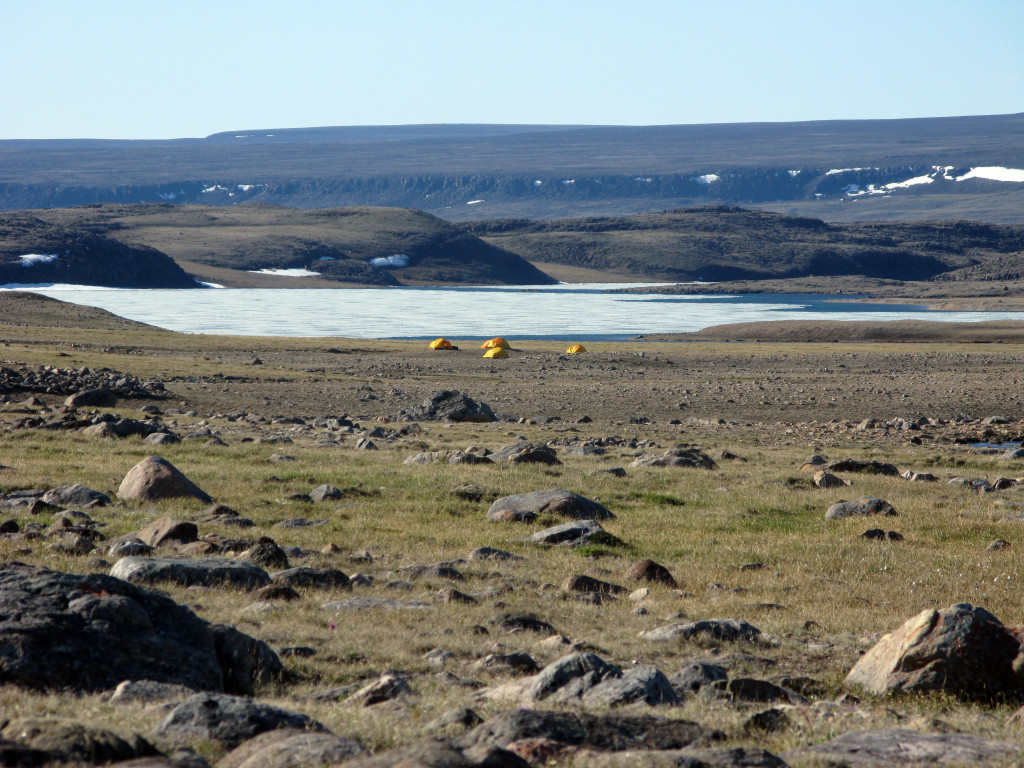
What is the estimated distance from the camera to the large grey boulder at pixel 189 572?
9.80 metres

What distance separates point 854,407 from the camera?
3616cm

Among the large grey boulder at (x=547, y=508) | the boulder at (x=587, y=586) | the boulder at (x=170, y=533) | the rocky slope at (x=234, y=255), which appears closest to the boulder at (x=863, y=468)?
the large grey boulder at (x=547, y=508)

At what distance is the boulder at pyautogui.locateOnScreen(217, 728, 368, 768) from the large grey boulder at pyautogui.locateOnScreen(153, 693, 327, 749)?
0.16 m

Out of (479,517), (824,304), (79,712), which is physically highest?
(79,712)

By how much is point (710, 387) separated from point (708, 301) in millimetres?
91502

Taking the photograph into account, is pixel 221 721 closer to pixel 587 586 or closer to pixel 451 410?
pixel 587 586

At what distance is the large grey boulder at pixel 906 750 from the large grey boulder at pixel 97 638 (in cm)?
382

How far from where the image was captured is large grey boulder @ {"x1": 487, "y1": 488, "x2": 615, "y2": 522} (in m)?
14.9

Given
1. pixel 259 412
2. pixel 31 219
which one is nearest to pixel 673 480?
pixel 259 412

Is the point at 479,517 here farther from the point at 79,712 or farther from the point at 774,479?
the point at 79,712

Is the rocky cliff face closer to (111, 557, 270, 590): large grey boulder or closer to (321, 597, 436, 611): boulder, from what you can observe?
(111, 557, 270, 590): large grey boulder

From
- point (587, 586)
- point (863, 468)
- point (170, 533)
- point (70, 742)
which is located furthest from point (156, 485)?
point (863, 468)

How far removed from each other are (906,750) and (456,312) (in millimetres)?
99331

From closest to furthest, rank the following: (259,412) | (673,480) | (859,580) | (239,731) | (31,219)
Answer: (239,731), (859,580), (673,480), (259,412), (31,219)
